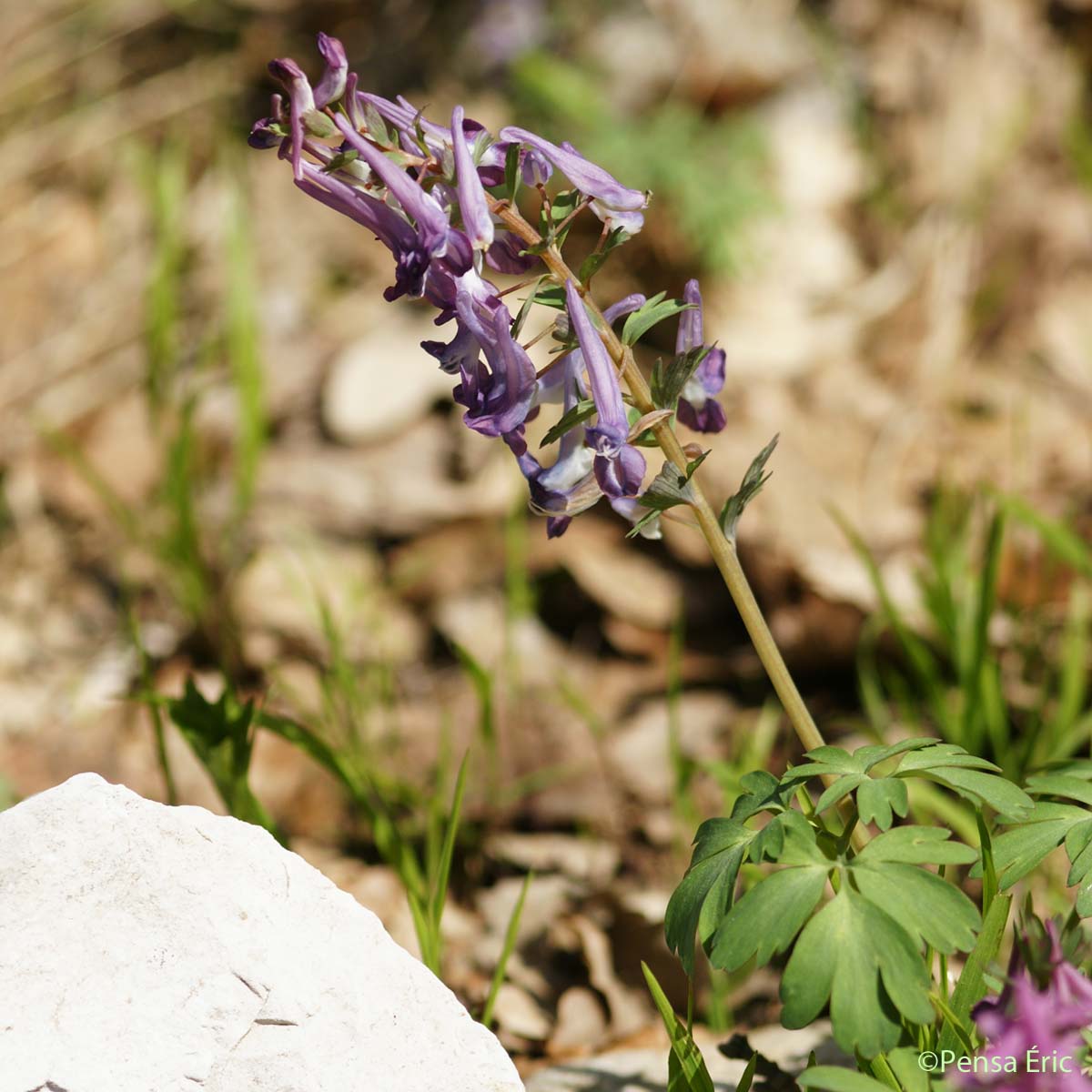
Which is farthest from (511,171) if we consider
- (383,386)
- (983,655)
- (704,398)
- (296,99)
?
(383,386)

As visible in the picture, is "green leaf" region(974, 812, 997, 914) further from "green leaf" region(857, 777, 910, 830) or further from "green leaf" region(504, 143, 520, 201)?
"green leaf" region(504, 143, 520, 201)

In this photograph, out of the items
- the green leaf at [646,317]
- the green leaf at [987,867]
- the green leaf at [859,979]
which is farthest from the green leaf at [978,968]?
the green leaf at [646,317]

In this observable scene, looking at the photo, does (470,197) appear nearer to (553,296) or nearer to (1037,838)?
(553,296)

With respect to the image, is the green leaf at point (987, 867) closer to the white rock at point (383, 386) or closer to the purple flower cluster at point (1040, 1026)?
the purple flower cluster at point (1040, 1026)

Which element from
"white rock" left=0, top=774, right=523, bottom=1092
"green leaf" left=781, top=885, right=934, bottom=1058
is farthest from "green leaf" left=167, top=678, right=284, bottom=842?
"green leaf" left=781, top=885, right=934, bottom=1058

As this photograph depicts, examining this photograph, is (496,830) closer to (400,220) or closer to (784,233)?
(400,220)

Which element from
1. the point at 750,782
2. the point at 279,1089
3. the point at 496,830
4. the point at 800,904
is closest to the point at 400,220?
the point at 750,782
